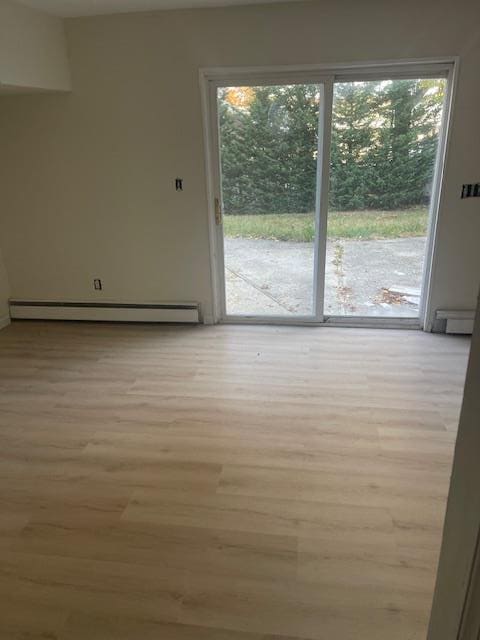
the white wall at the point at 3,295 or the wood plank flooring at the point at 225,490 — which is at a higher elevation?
the white wall at the point at 3,295

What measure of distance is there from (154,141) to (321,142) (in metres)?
1.35

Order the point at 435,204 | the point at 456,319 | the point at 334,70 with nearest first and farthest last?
the point at 334,70 → the point at 435,204 → the point at 456,319

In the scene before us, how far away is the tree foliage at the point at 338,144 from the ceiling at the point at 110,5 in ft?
1.89

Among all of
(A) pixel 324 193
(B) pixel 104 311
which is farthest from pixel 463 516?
Result: (B) pixel 104 311

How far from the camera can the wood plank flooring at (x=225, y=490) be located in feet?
5.03

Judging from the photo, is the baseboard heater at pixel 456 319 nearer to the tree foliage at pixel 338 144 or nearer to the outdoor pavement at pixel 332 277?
the outdoor pavement at pixel 332 277

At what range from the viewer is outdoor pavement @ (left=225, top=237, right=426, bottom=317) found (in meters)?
3.74

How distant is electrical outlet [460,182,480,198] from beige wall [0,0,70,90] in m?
3.22

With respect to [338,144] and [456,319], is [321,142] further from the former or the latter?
[456,319]

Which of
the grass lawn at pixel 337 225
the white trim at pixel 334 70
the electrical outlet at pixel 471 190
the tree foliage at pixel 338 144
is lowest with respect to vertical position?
the grass lawn at pixel 337 225

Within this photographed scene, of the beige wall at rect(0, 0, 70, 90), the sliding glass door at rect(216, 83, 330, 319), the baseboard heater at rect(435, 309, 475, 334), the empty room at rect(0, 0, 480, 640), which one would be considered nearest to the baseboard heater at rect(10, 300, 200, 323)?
the empty room at rect(0, 0, 480, 640)

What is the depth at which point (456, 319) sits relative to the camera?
366cm

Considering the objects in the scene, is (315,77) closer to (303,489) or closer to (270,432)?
(270,432)

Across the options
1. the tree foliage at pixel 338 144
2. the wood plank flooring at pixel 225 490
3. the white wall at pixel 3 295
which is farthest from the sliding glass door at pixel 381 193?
the white wall at pixel 3 295
